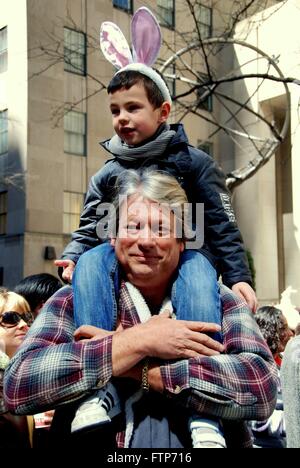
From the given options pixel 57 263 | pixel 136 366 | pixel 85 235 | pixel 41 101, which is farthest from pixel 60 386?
pixel 41 101

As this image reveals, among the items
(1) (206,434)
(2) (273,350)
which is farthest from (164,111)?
(2) (273,350)

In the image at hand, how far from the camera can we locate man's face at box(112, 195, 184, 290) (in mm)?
2258

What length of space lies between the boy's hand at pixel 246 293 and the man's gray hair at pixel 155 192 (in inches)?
25.3

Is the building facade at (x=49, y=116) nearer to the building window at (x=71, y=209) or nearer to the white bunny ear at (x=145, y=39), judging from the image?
the building window at (x=71, y=209)

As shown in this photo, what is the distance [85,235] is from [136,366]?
4.27 feet

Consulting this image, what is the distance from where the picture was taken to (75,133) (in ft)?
67.7

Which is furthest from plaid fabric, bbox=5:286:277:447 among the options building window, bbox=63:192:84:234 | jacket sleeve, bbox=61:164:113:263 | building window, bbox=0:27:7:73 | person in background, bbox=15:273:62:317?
building window, bbox=0:27:7:73

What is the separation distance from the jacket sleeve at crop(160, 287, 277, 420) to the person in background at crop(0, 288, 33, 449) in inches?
50.6

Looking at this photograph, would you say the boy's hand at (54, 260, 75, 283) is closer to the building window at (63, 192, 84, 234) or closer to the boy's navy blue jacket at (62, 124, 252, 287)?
the boy's navy blue jacket at (62, 124, 252, 287)

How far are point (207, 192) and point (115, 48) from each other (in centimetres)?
99

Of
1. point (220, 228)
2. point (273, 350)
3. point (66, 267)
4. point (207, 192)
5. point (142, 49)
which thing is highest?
point (142, 49)

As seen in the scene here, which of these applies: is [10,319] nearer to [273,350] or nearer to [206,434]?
[273,350]

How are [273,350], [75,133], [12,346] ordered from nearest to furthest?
1. [12,346]
2. [273,350]
3. [75,133]

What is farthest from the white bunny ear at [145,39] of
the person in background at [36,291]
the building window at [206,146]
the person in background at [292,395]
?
the building window at [206,146]
